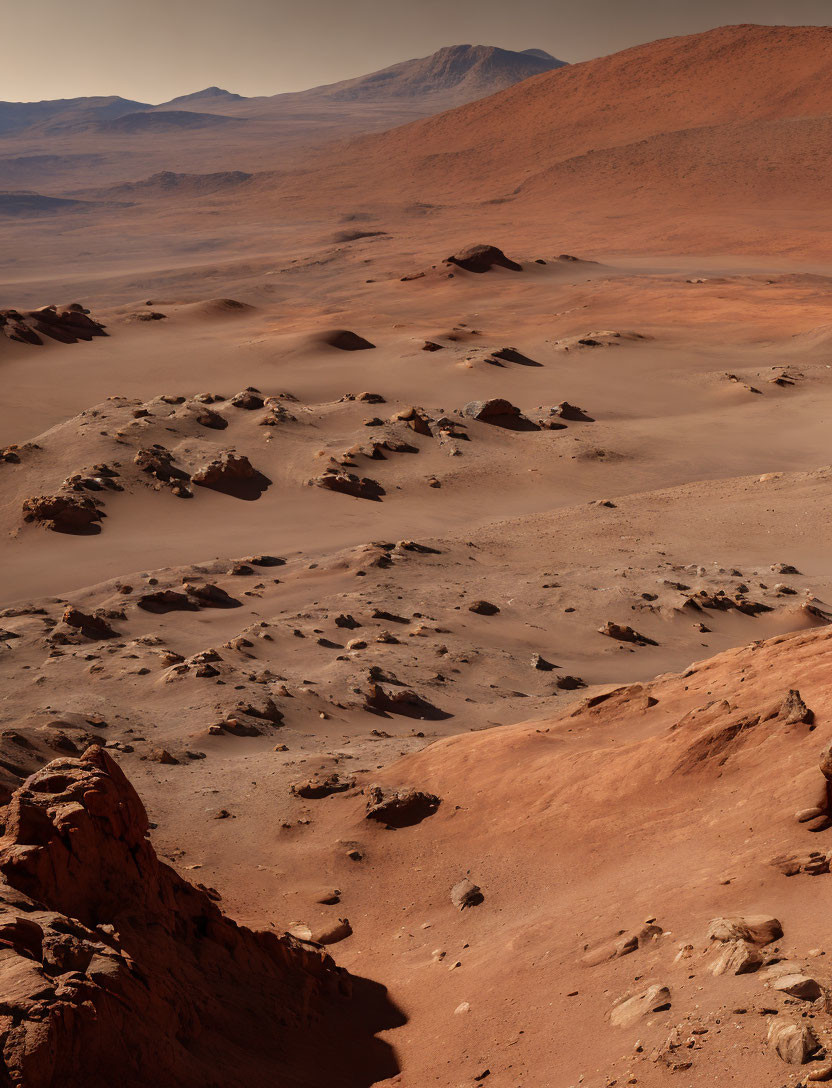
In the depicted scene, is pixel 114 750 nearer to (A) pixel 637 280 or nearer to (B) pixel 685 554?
(B) pixel 685 554

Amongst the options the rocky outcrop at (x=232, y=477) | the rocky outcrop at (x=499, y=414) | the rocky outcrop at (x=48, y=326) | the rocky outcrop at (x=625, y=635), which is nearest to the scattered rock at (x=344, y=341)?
the rocky outcrop at (x=499, y=414)

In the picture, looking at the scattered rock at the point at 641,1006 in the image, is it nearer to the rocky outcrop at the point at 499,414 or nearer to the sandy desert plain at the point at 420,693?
the sandy desert plain at the point at 420,693

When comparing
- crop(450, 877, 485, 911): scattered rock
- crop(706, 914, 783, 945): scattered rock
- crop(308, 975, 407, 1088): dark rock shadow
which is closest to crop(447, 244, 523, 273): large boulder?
crop(450, 877, 485, 911): scattered rock

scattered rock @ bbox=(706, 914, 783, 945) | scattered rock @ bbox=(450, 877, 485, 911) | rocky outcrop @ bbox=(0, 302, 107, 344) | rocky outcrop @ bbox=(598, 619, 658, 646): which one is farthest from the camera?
rocky outcrop @ bbox=(0, 302, 107, 344)

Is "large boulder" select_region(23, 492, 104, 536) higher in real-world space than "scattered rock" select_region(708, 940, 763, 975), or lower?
lower

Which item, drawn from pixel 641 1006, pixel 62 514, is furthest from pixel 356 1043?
pixel 62 514

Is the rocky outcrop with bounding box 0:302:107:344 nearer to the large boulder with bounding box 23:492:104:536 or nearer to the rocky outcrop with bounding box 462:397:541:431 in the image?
the large boulder with bounding box 23:492:104:536
